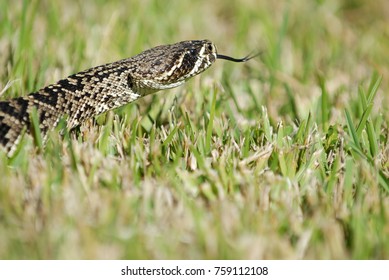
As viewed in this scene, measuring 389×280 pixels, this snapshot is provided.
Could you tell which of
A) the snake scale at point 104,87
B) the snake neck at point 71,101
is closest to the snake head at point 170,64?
the snake scale at point 104,87

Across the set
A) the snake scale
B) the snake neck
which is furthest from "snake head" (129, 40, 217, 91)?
the snake neck

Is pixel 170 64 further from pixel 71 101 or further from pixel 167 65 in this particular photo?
pixel 71 101

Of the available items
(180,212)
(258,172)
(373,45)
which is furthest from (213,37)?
(180,212)

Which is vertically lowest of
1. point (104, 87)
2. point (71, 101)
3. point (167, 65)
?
point (71, 101)

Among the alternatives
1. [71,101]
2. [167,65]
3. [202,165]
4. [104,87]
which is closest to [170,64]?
[167,65]

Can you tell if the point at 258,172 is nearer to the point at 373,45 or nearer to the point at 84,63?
the point at 84,63
